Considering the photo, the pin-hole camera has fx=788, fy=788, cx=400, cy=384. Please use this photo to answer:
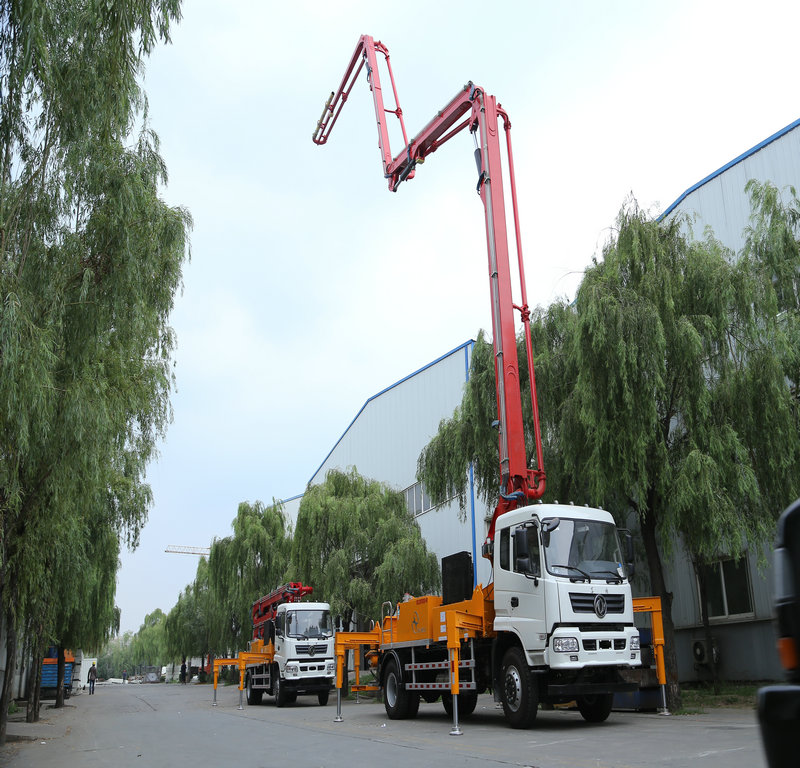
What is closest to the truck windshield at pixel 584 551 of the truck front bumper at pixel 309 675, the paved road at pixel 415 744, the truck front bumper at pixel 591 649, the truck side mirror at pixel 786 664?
the truck front bumper at pixel 591 649

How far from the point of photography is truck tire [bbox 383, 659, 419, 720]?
50.4ft

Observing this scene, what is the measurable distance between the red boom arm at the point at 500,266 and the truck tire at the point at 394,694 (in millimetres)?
3814

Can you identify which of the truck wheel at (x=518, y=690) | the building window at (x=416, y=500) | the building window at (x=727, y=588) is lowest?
the truck wheel at (x=518, y=690)

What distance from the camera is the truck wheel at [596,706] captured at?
41.5 feet

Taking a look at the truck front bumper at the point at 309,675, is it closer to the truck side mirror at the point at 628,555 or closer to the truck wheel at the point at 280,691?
the truck wheel at the point at 280,691

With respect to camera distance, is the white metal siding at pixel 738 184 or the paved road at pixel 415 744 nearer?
the paved road at pixel 415 744

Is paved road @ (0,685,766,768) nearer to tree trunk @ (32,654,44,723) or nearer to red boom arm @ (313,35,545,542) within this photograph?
red boom arm @ (313,35,545,542)

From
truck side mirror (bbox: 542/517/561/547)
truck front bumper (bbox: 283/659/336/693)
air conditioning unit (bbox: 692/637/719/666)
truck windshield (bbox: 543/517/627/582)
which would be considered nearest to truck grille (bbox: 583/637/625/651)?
truck windshield (bbox: 543/517/627/582)

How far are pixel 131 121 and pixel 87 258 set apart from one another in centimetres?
183

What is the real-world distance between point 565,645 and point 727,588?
9391mm

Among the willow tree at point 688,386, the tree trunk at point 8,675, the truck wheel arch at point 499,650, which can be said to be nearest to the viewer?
the truck wheel arch at point 499,650

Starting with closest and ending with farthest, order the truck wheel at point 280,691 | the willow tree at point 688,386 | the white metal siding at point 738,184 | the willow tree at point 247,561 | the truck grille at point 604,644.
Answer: the truck grille at point 604,644, the willow tree at point 688,386, the white metal siding at point 738,184, the truck wheel at point 280,691, the willow tree at point 247,561

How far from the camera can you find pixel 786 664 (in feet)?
9.05

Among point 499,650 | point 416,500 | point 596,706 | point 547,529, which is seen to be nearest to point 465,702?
point 499,650
